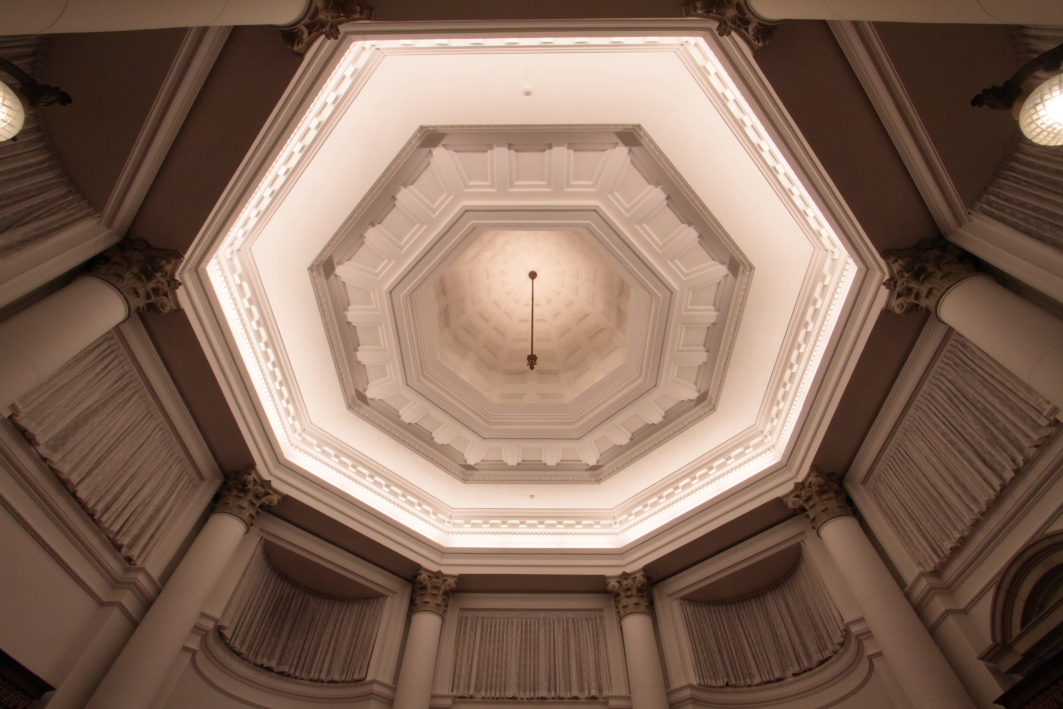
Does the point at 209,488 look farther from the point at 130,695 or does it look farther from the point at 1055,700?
the point at 1055,700

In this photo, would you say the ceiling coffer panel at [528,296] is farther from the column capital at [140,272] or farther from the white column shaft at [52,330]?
the white column shaft at [52,330]

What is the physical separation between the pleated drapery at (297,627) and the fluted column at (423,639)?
59cm

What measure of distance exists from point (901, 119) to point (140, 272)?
6781 millimetres

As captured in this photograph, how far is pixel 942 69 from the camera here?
4242 millimetres

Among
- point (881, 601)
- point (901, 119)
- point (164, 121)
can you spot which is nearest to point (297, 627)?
point (164, 121)

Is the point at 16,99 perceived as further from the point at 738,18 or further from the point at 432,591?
the point at 432,591

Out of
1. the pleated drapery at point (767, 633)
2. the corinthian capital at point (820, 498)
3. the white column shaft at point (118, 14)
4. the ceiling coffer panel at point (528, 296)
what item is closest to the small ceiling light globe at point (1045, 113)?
the ceiling coffer panel at point (528, 296)

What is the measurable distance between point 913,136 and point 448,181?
4.85 metres

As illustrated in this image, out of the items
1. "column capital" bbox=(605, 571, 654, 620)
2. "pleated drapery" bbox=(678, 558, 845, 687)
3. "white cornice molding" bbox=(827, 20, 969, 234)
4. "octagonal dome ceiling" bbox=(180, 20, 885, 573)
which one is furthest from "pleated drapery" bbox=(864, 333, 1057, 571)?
"column capital" bbox=(605, 571, 654, 620)

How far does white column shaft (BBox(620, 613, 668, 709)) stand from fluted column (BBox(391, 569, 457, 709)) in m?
2.67

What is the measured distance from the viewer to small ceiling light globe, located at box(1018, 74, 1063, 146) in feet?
9.62

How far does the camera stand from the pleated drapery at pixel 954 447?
4926mm

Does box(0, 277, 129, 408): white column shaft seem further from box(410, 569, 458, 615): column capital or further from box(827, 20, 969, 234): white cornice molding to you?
box(827, 20, 969, 234): white cornice molding

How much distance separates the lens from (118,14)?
275cm
